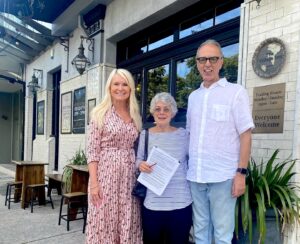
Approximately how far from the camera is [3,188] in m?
6.64

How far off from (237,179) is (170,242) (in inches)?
28.3

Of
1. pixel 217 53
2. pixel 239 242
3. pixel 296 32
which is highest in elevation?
pixel 296 32

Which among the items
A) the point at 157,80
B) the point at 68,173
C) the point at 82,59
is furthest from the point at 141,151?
the point at 82,59

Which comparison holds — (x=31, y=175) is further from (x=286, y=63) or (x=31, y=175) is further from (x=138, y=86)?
(x=286, y=63)

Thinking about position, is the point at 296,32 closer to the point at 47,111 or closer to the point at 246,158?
the point at 246,158

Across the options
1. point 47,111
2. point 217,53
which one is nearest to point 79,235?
point 217,53

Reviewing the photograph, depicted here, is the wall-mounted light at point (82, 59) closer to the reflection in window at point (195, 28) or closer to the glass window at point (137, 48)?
the glass window at point (137, 48)

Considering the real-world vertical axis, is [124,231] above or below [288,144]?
below

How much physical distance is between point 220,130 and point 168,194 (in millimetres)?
566

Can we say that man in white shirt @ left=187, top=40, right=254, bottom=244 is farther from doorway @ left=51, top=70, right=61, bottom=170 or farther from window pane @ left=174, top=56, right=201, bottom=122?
doorway @ left=51, top=70, right=61, bottom=170

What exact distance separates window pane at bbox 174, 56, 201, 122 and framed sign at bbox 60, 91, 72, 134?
3401 millimetres

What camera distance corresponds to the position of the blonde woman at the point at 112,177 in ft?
6.97

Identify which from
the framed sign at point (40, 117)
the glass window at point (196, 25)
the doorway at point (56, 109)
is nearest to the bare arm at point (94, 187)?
the glass window at point (196, 25)

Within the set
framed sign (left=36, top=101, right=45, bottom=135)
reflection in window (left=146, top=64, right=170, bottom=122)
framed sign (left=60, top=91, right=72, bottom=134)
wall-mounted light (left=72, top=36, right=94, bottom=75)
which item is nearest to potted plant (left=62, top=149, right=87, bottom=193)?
framed sign (left=60, top=91, right=72, bottom=134)
